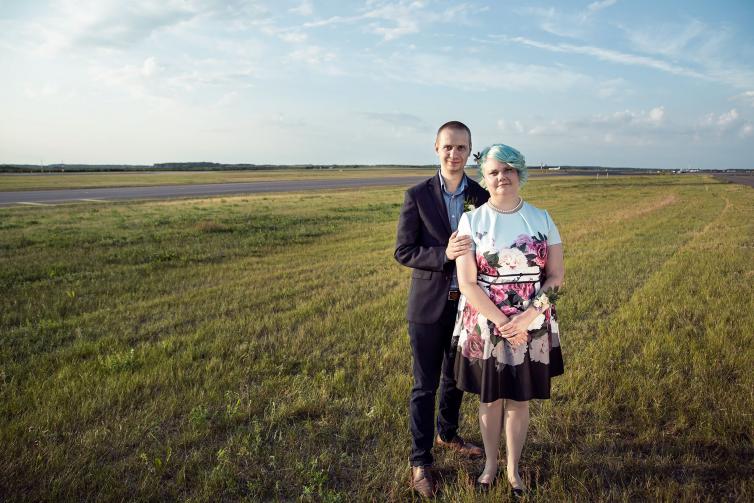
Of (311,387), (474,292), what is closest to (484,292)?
(474,292)

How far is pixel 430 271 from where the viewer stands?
3.18m

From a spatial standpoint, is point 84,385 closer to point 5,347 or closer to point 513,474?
point 5,347

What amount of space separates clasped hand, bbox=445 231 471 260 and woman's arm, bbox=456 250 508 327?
0.03m

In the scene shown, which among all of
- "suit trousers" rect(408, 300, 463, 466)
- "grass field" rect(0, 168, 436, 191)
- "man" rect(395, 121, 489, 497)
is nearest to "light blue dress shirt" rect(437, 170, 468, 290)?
"man" rect(395, 121, 489, 497)

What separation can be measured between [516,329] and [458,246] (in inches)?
24.0

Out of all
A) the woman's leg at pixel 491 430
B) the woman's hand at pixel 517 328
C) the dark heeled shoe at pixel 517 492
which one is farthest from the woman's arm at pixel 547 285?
the dark heeled shoe at pixel 517 492

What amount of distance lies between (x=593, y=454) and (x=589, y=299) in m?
4.39

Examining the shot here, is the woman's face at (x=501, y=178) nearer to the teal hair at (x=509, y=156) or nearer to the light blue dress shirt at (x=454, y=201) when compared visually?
the teal hair at (x=509, y=156)

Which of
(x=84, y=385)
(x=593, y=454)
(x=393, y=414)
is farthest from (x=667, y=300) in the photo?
(x=84, y=385)

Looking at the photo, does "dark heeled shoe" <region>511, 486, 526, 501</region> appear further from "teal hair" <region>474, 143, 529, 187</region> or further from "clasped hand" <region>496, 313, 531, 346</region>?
"teal hair" <region>474, 143, 529, 187</region>

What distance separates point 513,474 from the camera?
313cm

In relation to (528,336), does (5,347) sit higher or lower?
lower

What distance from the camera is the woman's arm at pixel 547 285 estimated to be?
9.07ft

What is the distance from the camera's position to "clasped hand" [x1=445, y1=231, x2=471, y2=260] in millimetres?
2791
